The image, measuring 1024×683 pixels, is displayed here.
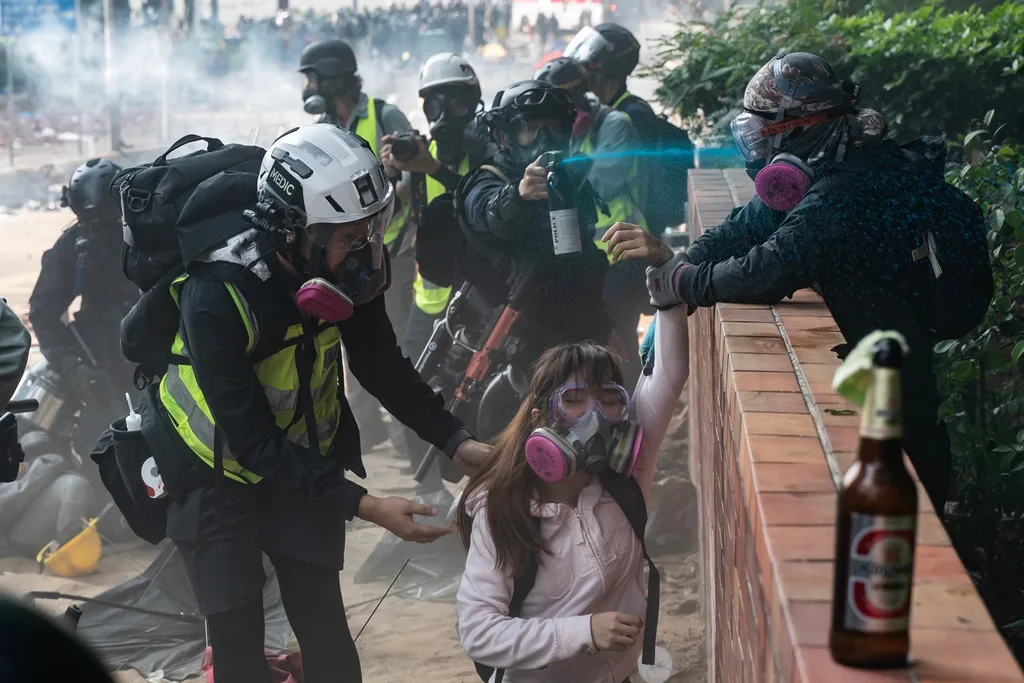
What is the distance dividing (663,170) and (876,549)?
5.25 meters

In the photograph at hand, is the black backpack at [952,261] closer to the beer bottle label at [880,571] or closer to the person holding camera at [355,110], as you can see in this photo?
the beer bottle label at [880,571]

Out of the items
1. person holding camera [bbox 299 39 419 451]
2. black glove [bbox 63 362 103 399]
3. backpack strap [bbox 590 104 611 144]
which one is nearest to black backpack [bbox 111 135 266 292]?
backpack strap [bbox 590 104 611 144]

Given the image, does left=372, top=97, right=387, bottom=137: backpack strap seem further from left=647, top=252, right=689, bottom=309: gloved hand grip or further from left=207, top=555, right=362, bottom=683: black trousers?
left=647, top=252, right=689, bottom=309: gloved hand grip

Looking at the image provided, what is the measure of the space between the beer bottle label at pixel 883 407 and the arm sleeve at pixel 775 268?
5.36ft

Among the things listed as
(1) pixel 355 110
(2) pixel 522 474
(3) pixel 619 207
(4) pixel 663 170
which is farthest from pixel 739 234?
(1) pixel 355 110

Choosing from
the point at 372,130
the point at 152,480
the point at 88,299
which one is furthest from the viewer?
the point at 372,130

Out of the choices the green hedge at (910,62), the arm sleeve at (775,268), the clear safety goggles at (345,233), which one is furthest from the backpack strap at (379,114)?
the arm sleeve at (775,268)

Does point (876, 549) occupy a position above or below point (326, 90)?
above

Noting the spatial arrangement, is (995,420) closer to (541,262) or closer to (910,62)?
(541,262)

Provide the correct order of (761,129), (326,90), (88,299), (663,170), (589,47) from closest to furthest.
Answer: (761,129) → (88,299) → (663,170) → (589,47) → (326,90)

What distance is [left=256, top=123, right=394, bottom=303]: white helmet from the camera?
3367 millimetres

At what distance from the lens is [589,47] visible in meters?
7.15

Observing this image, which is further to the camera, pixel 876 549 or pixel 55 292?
pixel 55 292

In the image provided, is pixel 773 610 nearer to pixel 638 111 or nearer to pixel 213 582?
pixel 213 582
